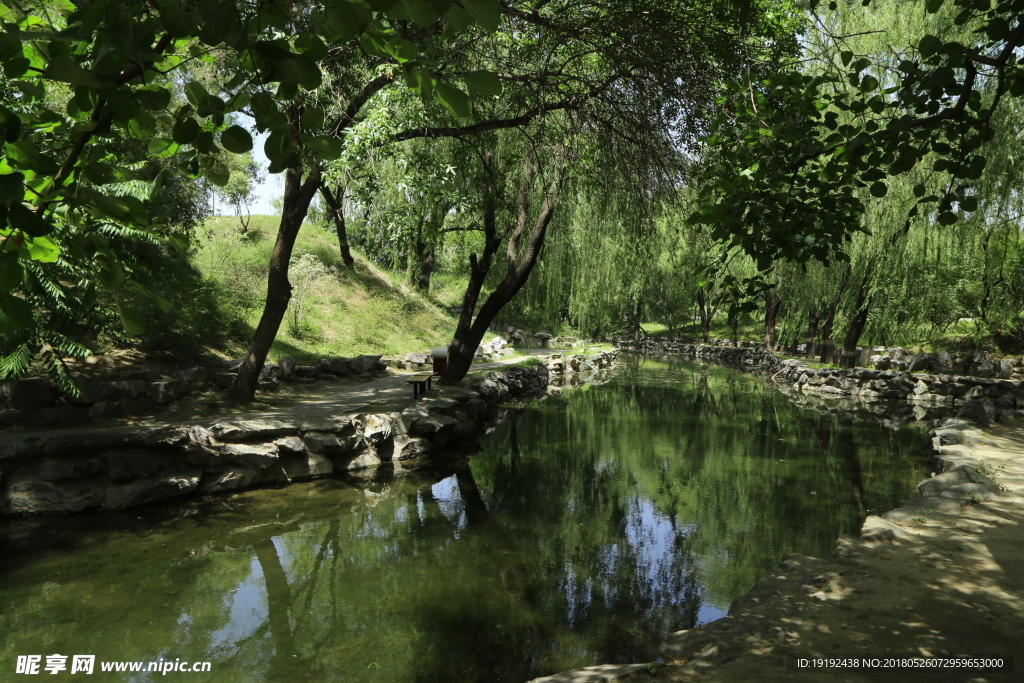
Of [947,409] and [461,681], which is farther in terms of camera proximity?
[947,409]

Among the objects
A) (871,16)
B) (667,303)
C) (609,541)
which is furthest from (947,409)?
(667,303)

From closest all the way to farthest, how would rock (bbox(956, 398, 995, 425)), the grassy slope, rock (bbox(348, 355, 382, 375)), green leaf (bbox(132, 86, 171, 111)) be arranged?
green leaf (bbox(132, 86, 171, 111))
the grassy slope
rock (bbox(956, 398, 995, 425))
rock (bbox(348, 355, 382, 375))

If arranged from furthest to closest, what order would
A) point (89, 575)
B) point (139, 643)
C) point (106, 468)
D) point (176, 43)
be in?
point (106, 468)
point (89, 575)
point (139, 643)
point (176, 43)

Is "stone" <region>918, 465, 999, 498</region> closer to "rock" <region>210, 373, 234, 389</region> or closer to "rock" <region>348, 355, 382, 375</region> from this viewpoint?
"rock" <region>210, 373, 234, 389</region>

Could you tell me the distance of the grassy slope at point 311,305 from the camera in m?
11.9

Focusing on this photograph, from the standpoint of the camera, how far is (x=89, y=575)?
4.84 meters

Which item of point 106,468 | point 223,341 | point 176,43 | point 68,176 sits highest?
point 176,43

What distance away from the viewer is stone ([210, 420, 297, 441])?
7.18 metres

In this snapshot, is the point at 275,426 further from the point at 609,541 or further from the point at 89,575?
the point at 609,541

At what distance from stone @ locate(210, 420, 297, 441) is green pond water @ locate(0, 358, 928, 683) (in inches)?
30.0

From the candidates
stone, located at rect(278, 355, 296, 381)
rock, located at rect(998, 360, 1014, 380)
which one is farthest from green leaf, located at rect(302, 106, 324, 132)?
rock, located at rect(998, 360, 1014, 380)

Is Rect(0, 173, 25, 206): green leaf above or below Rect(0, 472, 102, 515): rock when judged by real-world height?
above

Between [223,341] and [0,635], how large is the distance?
8251mm

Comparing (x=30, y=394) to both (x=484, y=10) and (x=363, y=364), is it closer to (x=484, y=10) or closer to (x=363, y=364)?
(x=363, y=364)
